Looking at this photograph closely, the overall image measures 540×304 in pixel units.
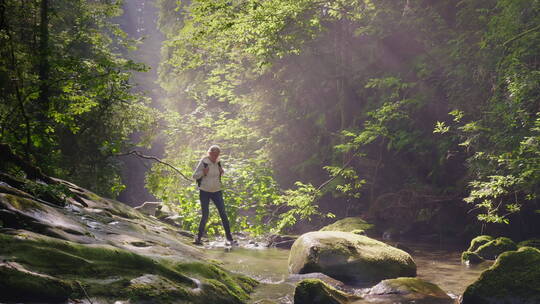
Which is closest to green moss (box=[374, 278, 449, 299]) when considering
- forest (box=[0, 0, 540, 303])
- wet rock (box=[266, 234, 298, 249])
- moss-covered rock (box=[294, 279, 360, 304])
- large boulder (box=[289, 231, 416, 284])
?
large boulder (box=[289, 231, 416, 284])

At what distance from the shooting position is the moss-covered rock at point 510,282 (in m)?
6.09

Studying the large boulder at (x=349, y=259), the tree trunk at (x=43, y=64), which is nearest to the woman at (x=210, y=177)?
the large boulder at (x=349, y=259)

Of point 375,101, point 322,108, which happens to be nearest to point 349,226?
point 375,101

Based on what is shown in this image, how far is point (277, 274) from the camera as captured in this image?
8375 mm

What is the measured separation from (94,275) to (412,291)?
15.4 ft

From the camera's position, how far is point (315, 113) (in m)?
20.5

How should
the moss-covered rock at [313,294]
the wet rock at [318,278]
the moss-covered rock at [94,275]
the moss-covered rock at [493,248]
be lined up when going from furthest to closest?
the moss-covered rock at [493,248] < the wet rock at [318,278] < the moss-covered rock at [313,294] < the moss-covered rock at [94,275]

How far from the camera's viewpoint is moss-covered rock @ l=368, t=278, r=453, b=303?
6.49 metres

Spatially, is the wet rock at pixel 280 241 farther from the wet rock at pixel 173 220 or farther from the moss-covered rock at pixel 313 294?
the moss-covered rock at pixel 313 294

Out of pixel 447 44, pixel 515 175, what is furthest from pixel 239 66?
pixel 515 175

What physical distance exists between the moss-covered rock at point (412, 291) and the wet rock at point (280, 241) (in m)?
7.28

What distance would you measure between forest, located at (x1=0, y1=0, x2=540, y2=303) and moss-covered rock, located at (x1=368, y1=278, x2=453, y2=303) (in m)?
3.96

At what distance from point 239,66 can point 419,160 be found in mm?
10117

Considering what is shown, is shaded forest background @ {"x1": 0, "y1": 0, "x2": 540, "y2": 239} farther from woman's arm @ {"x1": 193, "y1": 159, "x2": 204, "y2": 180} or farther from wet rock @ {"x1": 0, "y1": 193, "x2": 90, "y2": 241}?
woman's arm @ {"x1": 193, "y1": 159, "x2": 204, "y2": 180}
